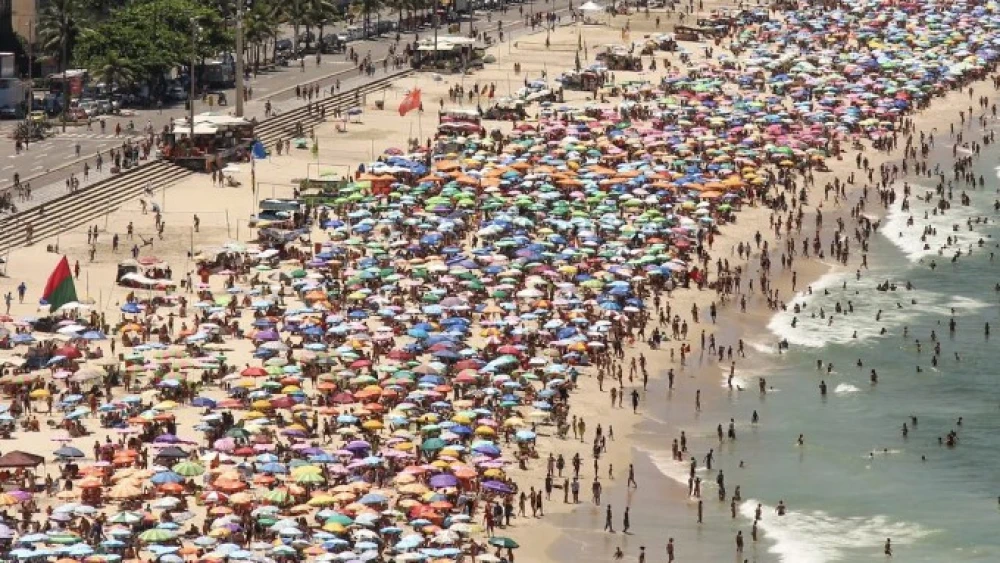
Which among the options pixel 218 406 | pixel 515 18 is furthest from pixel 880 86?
pixel 218 406

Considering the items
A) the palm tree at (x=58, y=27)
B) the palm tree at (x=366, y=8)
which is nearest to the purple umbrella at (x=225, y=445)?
the palm tree at (x=58, y=27)

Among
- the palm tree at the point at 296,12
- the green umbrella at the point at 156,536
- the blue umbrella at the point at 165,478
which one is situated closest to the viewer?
the green umbrella at the point at 156,536

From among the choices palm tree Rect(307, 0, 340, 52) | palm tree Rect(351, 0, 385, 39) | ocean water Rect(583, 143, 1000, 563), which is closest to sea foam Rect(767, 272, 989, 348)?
ocean water Rect(583, 143, 1000, 563)

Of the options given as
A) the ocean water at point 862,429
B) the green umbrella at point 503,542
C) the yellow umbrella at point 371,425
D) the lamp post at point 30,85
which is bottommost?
the ocean water at point 862,429

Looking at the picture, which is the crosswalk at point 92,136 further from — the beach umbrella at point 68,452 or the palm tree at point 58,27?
the beach umbrella at point 68,452

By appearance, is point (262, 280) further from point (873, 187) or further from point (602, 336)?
point (873, 187)

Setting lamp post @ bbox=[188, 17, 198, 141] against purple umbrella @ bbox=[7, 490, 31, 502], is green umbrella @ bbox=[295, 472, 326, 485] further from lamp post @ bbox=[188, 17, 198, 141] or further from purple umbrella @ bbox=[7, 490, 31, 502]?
lamp post @ bbox=[188, 17, 198, 141]

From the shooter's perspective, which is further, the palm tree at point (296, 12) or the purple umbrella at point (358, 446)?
the palm tree at point (296, 12)

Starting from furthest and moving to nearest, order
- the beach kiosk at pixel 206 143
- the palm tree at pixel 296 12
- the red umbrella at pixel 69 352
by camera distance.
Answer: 1. the palm tree at pixel 296 12
2. the beach kiosk at pixel 206 143
3. the red umbrella at pixel 69 352

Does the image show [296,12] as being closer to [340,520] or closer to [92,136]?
[92,136]
